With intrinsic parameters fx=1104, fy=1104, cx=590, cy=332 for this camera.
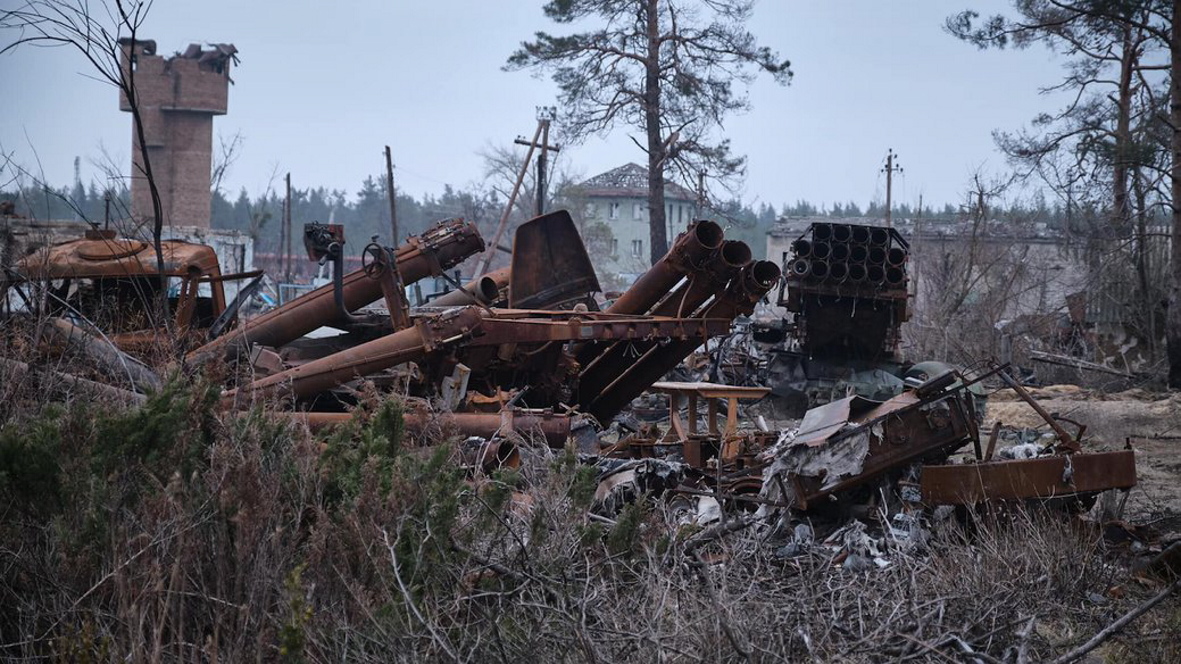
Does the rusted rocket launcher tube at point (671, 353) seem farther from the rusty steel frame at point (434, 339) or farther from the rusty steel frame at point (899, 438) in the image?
the rusty steel frame at point (899, 438)

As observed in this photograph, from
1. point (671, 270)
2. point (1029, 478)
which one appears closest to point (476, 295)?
point (671, 270)

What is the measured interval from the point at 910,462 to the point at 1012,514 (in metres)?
0.68

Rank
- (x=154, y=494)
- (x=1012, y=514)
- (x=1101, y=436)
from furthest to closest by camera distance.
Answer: (x=1101, y=436)
(x=1012, y=514)
(x=154, y=494)

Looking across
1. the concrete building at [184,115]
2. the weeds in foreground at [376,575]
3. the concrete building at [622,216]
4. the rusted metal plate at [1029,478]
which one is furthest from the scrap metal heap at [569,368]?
the concrete building at [622,216]

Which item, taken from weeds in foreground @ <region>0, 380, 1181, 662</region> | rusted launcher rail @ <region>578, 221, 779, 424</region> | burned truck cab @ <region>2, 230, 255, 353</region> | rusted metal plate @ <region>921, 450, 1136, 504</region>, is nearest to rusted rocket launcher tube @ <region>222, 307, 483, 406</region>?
burned truck cab @ <region>2, 230, 255, 353</region>

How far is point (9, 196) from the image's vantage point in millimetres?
11266

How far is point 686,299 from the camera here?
10.5 m

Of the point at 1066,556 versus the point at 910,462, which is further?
the point at 910,462

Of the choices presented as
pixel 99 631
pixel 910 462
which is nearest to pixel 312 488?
pixel 99 631

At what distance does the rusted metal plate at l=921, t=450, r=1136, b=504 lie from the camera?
22.1 ft

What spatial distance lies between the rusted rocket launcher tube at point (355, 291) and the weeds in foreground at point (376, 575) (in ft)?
16.9

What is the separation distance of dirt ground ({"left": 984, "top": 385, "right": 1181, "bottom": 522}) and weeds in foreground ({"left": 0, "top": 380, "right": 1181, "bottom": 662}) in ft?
12.4

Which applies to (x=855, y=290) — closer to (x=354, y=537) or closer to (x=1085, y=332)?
(x=354, y=537)

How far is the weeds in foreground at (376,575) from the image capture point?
13.7 ft
